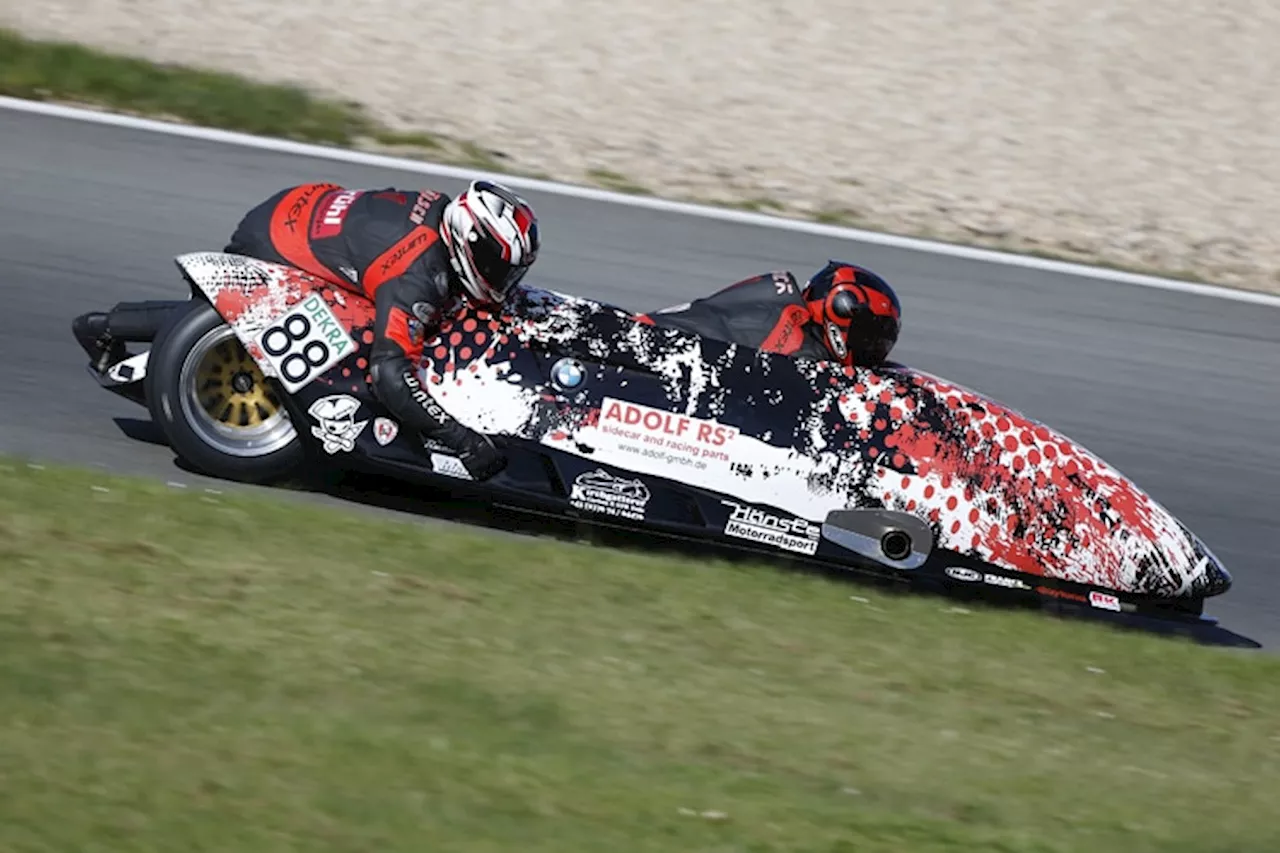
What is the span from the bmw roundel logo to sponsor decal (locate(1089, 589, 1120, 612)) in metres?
2.01

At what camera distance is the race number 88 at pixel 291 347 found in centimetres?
686

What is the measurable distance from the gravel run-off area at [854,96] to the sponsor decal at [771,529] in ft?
17.4

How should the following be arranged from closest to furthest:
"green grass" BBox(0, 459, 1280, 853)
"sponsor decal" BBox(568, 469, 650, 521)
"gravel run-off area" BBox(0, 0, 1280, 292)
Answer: "green grass" BBox(0, 459, 1280, 853) → "sponsor decal" BBox(568, 469, 650, 521) → "gravel run-off area" BBox(0, 0, 1280, 292)

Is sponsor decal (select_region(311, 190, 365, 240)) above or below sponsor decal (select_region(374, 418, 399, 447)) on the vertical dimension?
above

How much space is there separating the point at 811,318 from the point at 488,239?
1261mm

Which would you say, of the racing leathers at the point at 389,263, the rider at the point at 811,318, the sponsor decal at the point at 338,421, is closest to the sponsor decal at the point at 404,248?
the racing leathers at the point at 389,263

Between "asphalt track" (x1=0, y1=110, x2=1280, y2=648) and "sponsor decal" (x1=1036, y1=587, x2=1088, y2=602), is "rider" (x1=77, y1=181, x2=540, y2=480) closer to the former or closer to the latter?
"asphalt track" (x1=0, y1=110, x2=1280, y2=648)

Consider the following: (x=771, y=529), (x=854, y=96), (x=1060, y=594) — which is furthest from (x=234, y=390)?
(x=854, y=96)

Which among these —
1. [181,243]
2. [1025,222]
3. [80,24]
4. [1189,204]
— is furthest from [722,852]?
[80,24]

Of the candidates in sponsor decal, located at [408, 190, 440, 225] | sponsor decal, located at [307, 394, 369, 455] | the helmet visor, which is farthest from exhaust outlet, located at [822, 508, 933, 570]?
sponsor decal, located at [408, 190, 440, 225]

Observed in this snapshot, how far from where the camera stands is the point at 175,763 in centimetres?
431

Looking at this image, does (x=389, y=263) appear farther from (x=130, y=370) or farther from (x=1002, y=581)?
(x=1002, y=581)

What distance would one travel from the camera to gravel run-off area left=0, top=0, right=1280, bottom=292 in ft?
40.7

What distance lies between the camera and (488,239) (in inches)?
269
